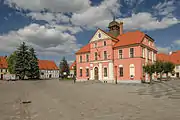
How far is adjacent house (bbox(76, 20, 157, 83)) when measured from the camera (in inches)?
1328

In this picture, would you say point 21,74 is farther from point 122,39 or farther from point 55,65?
point 55,65

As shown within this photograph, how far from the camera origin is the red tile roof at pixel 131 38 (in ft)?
115

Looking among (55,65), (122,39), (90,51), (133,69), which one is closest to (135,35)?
(122,39)

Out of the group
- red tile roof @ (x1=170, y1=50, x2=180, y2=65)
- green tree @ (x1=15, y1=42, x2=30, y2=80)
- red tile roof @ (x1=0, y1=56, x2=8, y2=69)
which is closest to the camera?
green tree @ (x1=15, y1=42, x2=30, y2=80)

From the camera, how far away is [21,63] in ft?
182

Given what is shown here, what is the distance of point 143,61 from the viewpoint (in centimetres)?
3428

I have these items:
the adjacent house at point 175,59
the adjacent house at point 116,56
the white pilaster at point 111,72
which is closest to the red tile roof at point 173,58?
the adjacent house at point 175,59

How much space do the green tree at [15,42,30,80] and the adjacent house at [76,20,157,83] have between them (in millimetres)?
21936

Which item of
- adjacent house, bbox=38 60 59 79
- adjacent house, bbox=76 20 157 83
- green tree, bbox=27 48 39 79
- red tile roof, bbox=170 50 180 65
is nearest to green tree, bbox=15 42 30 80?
green tree, bbox=27 48 39 79

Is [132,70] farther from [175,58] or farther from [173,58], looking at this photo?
[173,58]

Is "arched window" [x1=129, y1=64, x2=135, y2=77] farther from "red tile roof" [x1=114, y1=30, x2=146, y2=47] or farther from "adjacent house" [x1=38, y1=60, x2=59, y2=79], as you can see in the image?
"adjacent house" [x1=38, y1=60, x2=59, y2=79]

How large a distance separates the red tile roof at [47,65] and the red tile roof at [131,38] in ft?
212

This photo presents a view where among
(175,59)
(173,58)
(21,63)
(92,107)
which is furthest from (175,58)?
(92,107)

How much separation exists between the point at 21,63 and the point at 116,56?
1316 inches
